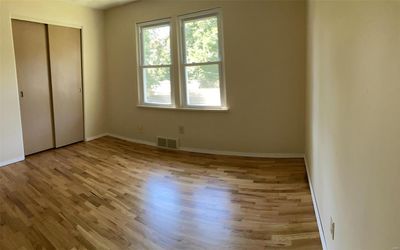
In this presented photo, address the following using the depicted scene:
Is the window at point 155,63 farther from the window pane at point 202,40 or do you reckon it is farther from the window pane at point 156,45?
the window pane at point 202,40

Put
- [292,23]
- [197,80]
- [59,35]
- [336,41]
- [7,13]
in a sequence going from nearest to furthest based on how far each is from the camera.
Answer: [336,41] < [292,23] < [7,13] < [197,80] < [59,35]

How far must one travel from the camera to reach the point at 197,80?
14.2ft

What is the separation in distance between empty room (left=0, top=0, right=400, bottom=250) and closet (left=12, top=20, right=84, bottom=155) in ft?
0.06

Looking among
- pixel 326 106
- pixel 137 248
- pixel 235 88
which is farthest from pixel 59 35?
pixel 326 106

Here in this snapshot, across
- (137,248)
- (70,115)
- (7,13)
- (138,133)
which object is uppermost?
(7,13)

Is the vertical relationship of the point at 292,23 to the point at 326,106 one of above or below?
above

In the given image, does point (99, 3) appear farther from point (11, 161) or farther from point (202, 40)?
point (11, 161)

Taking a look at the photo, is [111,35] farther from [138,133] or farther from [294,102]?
[294,102]

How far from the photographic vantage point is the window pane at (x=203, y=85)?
13.7ft

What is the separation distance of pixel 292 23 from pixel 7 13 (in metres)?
3.90

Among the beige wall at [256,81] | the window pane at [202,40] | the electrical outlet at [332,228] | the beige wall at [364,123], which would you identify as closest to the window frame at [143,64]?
the beige wall at [256,81]

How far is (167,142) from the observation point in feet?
15.4

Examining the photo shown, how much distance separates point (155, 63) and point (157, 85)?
0.37 metres

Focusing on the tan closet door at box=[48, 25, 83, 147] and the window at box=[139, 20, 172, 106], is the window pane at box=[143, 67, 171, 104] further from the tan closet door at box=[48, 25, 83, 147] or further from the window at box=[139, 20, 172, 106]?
the tan closet door at box=[48, 25, 83, 147]
